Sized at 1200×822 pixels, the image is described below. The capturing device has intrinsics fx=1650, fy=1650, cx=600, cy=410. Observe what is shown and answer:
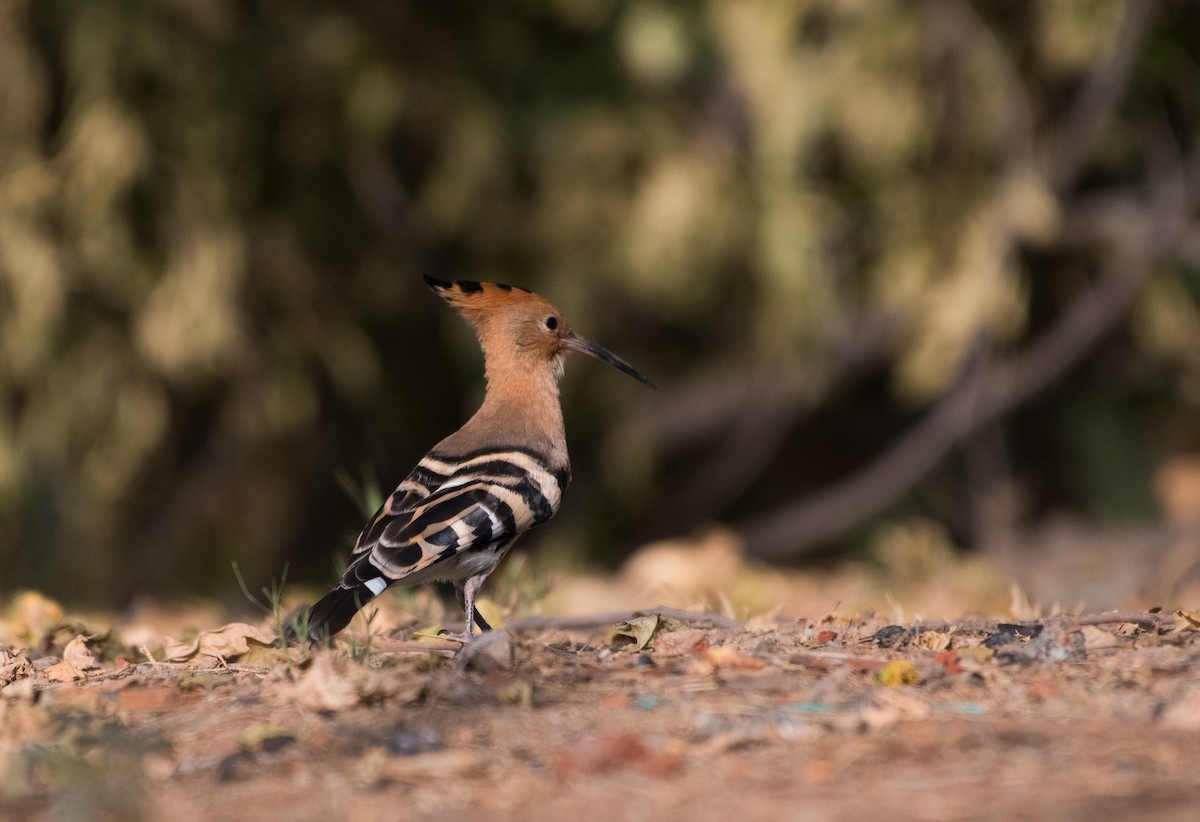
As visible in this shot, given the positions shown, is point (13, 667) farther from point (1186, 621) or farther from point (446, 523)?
point (1186, 621)

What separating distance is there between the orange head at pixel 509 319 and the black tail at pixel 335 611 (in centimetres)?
114

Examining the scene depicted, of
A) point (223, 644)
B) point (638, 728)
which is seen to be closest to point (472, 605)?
point (223, 644)

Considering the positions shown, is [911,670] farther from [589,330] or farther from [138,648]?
[589,330]

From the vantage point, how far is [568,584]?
6727 mm

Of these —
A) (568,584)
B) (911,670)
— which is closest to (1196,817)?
(911,670)

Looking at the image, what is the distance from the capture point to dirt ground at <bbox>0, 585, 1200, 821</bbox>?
2670 millimetres

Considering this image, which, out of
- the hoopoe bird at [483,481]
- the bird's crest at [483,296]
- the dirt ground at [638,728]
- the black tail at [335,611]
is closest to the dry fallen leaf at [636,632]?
the dirt ground at [638,728]

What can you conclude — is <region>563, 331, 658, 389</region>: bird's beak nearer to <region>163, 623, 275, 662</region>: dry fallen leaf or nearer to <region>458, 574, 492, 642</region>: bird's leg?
<region>458, 574, 492, 642</region>: bird's leg

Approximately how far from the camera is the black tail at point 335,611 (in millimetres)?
3842

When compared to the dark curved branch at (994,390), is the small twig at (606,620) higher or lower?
lower

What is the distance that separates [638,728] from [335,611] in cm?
116

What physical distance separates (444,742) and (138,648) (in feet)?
5.47

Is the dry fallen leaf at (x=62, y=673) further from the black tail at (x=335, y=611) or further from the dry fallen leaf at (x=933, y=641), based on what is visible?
the dry fallen leaf at (x=933, y=641)

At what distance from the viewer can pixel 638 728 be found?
304cm
